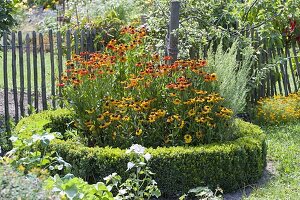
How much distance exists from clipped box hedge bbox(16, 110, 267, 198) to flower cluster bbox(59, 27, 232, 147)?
1.10 ft

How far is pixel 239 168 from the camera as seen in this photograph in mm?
6395

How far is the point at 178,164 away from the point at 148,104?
0.80m

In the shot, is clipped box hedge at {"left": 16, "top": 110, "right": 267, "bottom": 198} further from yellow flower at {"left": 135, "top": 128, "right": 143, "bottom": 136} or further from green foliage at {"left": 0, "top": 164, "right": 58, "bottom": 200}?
green foliage at {"left": 0, "top": 164, "right": 58, "bottom": 200}

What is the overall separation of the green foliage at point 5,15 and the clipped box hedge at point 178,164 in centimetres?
323

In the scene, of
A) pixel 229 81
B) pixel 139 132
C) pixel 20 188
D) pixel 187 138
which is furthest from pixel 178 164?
pixel 20 188

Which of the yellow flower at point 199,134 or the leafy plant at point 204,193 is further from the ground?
the yellow flower at point 199,134

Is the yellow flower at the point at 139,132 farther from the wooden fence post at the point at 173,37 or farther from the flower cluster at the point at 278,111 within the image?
the flower cluster at the point at 278,111

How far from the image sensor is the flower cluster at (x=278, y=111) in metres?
9.11

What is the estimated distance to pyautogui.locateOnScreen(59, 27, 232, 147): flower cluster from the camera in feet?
21.6

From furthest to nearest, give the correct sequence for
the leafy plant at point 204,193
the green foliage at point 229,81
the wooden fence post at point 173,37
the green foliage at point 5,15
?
the green foliage at point 5,15, the wooden fence post at point 173,37, the green foliage at point 229,81, the leafy plant at point 204,193

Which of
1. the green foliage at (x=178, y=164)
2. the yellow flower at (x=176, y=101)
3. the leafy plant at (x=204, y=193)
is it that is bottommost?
the leafy plant at (x=204, y=193)

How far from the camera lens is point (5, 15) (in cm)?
894

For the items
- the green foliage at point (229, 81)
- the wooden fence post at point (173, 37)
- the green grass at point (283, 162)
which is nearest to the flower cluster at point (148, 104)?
the green foliage at point (229, 81)

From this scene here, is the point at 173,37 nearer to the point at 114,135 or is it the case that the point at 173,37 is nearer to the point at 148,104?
the point at 148,104
